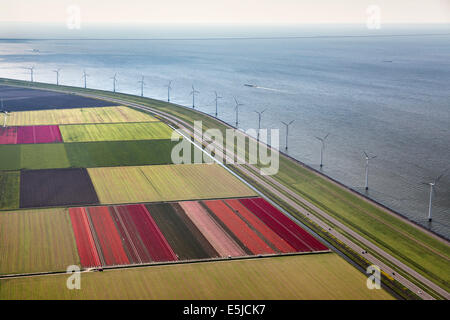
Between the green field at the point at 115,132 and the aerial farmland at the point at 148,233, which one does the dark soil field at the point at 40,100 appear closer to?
the green field at the point at 115,132

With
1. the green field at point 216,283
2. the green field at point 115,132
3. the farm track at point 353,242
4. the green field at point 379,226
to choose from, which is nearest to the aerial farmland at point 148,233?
the green field at point 216,283

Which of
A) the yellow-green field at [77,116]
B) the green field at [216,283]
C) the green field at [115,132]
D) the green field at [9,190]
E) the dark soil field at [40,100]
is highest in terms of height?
the dark soil field at [40,100]

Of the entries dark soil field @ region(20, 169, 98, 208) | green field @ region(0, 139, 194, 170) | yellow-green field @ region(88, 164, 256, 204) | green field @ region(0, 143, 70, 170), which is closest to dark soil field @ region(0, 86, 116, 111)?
green field @ region(0, 143, 70, 170)

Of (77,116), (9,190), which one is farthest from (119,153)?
(77,116)

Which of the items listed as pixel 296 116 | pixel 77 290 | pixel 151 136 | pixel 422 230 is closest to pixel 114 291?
pixel 77 290

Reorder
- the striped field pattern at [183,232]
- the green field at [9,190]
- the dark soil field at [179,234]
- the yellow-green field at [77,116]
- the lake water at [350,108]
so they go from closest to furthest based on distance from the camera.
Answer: the striped field pattern at [183,232] → the dark soil field at [179,234] → the green field at [9,190] → the lake water at [350,108] → the yellow-green field at [77,116]

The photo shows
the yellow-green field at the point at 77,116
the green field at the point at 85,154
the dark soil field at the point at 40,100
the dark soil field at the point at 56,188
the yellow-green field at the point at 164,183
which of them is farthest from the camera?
the dark soil field at the point at 40,100

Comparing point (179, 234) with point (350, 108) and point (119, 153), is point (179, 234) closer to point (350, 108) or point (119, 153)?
point (119, 153)
